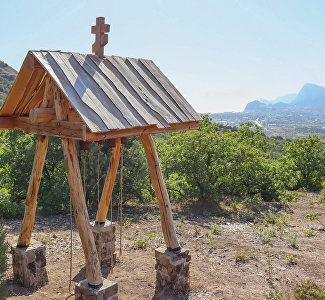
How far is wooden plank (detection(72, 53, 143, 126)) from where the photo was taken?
4055mm

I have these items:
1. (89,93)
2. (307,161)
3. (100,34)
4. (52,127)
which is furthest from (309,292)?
(307,161)

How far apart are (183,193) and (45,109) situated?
30.2 ft

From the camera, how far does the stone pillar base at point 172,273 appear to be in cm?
506

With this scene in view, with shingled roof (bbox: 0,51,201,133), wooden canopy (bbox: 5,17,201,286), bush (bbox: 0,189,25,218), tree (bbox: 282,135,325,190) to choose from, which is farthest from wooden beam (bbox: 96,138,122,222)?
tree (bbox: 282,135,325,190)

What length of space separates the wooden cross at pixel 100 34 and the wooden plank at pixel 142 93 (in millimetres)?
182

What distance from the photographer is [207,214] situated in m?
10.8

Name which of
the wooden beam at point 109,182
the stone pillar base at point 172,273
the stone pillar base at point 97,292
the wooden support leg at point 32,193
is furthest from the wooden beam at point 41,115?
the stone pillar base at point 172,273

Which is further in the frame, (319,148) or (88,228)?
(319,148)

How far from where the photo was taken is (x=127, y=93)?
14.7ft

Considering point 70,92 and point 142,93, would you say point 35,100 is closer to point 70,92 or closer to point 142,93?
point 70,92

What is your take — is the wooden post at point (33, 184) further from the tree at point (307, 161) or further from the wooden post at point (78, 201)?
the tree at point (307, 161)

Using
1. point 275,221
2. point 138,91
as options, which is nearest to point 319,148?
point 275,221

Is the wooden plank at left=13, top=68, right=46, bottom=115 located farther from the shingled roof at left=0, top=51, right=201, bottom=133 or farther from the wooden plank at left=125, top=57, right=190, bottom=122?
the wooden plank at left=125, top=57, right=190, bottom=122

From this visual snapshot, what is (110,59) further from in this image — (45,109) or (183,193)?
(183,193)
